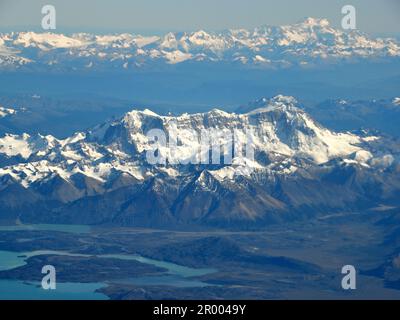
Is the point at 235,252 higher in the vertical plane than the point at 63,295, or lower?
higher

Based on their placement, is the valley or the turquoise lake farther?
the valley

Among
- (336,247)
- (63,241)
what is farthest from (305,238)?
(63,241)

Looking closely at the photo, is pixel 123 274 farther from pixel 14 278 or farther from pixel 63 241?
pixel 63 241

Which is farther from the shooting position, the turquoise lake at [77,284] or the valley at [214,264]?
→ the valley at [214,264]

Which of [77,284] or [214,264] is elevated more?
[214,264]

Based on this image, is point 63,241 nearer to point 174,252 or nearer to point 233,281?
point 174,252

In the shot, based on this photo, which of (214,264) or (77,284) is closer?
(77,284)
